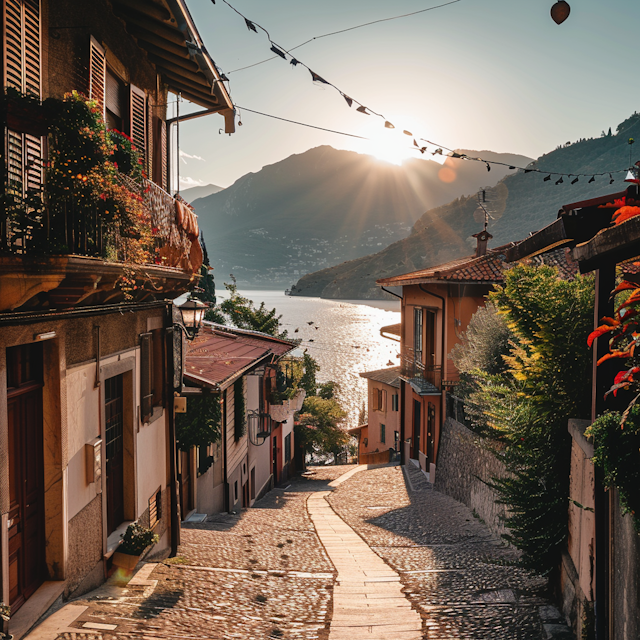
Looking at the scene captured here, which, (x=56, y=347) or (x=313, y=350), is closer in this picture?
(x=56, y=347)

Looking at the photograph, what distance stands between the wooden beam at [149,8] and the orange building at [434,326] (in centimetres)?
1110

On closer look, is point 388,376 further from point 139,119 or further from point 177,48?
point 177,48

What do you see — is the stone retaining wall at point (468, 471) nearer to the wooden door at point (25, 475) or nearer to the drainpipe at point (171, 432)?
the drainpipe at point (171, 432)

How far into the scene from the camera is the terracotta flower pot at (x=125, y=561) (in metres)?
6.80

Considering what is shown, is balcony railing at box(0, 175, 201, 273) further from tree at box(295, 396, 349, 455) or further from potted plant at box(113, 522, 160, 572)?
tree at box(295, 396, 349, 455)

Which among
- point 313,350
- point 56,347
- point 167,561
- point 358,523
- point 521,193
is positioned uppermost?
point 521,193

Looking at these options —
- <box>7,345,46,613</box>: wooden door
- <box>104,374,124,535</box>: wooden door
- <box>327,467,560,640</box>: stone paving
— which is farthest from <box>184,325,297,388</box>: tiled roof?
<box>7,345,46,613</box>: wooden door

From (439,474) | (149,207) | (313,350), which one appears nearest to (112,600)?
(149,207)

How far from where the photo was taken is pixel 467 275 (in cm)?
1738

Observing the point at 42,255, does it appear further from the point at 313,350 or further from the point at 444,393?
the point at 313,350

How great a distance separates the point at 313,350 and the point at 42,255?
114564 mm

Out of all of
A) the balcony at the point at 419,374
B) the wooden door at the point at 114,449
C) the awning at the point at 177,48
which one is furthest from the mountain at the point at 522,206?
the wooden door at the point at 114,449

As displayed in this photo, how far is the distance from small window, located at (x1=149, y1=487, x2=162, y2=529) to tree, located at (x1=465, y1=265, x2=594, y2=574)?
16.7ft

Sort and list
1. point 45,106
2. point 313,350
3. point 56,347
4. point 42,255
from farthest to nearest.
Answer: point 313,350, point 56,347, point 45,106, point 42,255
